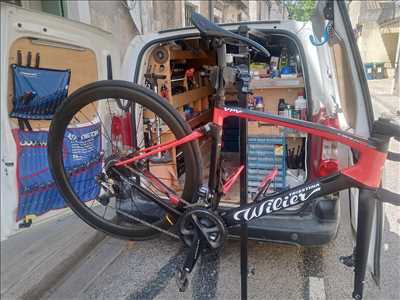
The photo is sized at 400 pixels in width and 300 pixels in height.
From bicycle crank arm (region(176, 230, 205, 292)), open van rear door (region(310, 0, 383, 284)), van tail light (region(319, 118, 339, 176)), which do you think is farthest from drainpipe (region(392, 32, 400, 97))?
bicycle crank arm (region(176, 230, 205, 292))

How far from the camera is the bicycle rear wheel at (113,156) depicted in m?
1.66

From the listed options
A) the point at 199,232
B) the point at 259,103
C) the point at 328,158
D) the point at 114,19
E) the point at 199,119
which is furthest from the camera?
the point at 114,19

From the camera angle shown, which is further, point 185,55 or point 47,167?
point 185,55

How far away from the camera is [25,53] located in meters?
1.64

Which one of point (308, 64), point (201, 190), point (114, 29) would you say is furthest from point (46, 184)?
point (114, 29)

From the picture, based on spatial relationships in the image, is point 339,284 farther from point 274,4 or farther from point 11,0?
point 274,4

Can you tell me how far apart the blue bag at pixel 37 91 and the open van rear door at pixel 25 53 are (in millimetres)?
31

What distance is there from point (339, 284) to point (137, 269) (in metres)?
1.47

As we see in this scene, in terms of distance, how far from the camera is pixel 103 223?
1.90 meters

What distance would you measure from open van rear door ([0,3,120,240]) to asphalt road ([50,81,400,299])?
39.6 inches

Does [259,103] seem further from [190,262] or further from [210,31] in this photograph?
[190,262]

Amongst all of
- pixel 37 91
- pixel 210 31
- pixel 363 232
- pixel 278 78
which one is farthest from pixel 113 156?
pixel 278 78

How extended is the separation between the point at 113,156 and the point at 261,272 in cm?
140

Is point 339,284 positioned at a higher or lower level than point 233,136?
lower
